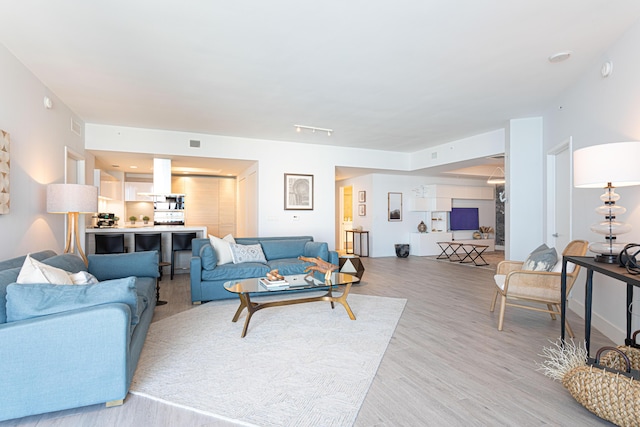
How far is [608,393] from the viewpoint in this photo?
1.81m

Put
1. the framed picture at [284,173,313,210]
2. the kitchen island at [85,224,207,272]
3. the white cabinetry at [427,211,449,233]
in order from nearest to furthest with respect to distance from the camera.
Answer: the kitchen island at [85,224,207,272], the framed picture at [284,173,313,210], the white cabinetry at [427,211,449,233]

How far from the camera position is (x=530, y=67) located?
3.41 meters

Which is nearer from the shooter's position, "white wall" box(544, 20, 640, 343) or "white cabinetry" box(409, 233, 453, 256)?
"white wall" box(544, 20, 640, 343)

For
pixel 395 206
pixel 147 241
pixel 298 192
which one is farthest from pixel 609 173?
pixel 395 206

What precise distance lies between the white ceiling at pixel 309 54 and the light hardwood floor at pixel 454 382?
8.97 feet

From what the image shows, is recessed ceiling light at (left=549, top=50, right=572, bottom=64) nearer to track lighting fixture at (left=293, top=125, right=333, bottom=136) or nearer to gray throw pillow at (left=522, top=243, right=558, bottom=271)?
gray throw pillow at (left=522, top=243, right=558, bottom=271)

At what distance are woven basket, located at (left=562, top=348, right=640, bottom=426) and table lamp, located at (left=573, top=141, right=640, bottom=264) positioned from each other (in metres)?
0.89

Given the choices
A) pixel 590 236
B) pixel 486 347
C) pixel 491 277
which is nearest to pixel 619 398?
pixel 486 347

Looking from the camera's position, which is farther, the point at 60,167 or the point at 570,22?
the point at 60,167

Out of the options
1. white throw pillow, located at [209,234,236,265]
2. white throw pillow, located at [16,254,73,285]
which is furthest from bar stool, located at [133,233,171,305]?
white throw pillow, located at [16,254,73,285]

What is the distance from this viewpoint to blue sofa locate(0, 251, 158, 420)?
176 centimetres

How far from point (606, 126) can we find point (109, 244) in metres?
7.08

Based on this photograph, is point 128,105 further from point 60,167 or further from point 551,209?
point 551,209

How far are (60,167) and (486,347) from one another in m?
5.49
